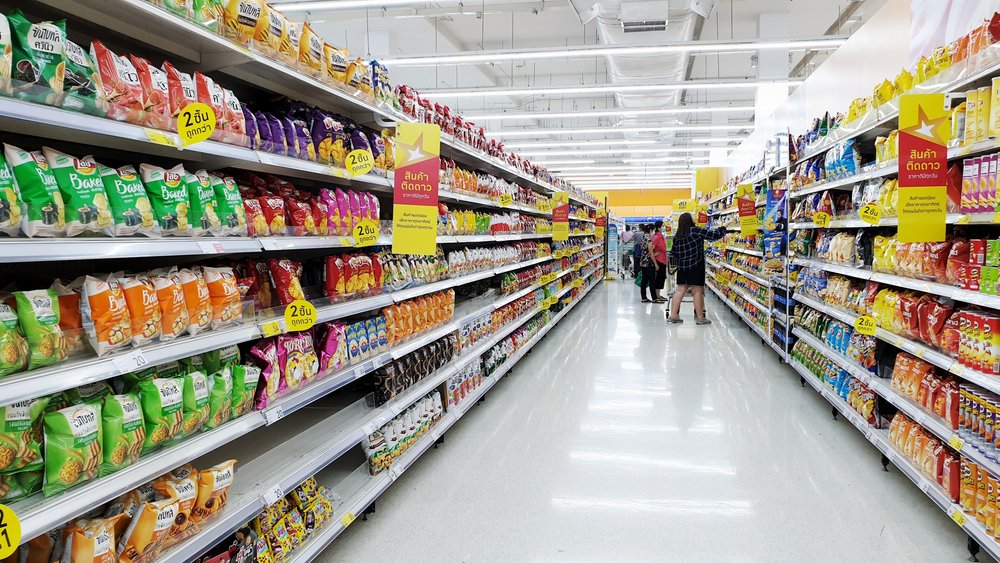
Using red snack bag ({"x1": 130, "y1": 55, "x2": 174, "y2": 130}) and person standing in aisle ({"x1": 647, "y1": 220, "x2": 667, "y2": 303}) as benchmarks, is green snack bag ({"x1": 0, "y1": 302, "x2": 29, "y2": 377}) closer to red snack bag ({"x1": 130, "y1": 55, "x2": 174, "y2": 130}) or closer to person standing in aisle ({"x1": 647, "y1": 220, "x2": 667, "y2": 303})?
red snack bag ({"x1": 130, "y1": 55, "x2": 174, "y2": 130})

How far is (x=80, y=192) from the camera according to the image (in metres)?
1.41

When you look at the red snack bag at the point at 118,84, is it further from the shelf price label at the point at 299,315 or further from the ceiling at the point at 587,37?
the ceiling at the point at 587,37

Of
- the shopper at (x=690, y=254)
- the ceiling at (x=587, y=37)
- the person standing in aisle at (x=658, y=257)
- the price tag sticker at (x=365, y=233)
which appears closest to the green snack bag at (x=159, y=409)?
the price tag sticker at (x=365, y=233)

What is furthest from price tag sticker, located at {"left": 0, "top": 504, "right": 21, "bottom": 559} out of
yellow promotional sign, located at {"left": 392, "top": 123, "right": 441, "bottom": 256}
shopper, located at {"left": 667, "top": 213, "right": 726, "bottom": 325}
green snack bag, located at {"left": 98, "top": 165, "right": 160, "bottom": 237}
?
shopper, located at {"left": 667, "top": 213, "right": 726, "bottom": 325}

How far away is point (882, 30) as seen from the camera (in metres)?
4.51

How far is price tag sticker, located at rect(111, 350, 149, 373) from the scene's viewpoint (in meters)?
1.44

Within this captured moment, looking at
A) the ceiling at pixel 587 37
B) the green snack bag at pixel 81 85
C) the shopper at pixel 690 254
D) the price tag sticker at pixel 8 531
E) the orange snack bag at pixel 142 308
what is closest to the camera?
the price tag sticker at pixel 8 531

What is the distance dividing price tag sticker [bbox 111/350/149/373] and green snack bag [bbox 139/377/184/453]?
0.43 ft

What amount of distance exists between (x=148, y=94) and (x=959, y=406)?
10.6 feet

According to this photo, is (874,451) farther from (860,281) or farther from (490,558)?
(490,558)

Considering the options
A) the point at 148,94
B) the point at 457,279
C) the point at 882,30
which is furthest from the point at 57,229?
the point at 882,30

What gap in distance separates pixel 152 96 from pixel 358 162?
3.21 feet

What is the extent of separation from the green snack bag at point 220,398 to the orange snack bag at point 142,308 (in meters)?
0.27

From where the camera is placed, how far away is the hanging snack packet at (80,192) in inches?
54.9
